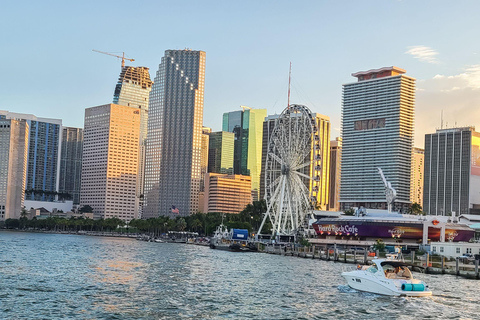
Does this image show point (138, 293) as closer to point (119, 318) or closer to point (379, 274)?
point (119, 318)

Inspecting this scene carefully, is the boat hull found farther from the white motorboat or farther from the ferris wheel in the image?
the ferris wheel

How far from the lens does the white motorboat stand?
71188 millimetres

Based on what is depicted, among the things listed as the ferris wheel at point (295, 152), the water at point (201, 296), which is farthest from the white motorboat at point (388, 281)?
the ferris wheel at point (295, 152)

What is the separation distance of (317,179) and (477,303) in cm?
10881

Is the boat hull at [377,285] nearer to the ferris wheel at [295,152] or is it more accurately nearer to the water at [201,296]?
the water at [201,296]

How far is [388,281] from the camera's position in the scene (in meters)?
72.2

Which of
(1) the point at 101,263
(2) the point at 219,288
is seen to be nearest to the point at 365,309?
(2) the point at 219,288

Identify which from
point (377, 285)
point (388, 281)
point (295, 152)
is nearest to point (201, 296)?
point (377, 285)

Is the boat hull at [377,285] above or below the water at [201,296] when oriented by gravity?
above

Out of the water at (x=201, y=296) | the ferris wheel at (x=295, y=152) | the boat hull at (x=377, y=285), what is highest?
the ferris wheel at (x=295, y=152)

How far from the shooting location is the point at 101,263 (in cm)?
11456

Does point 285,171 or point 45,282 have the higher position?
point 285,171

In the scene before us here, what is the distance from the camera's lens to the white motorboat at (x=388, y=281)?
234 feet

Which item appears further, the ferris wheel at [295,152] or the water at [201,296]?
the ferris wheel at [295,152]
